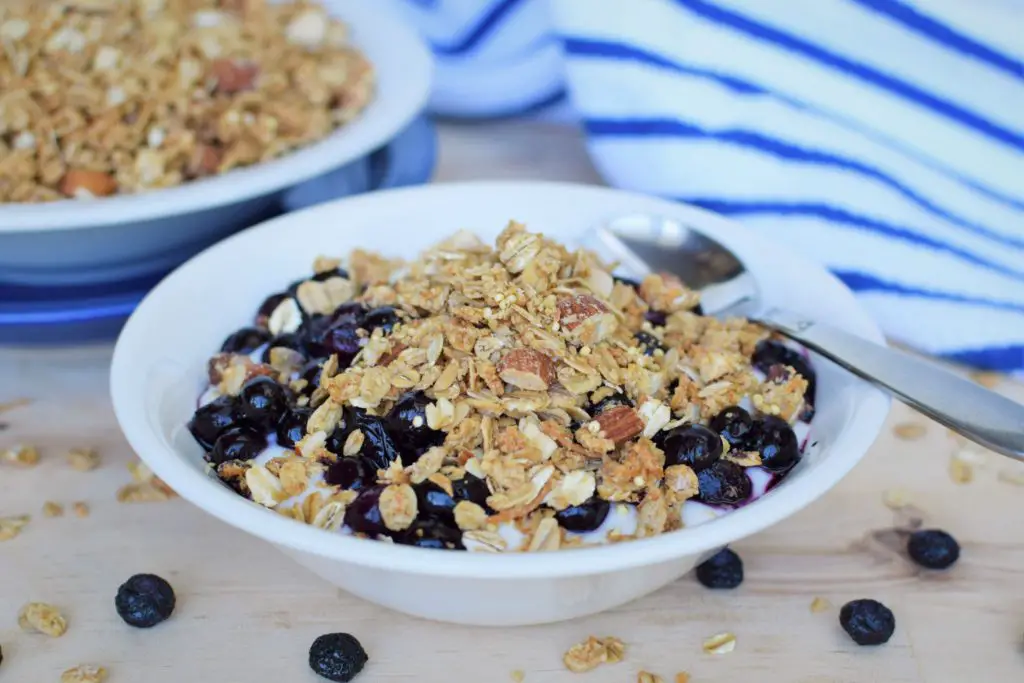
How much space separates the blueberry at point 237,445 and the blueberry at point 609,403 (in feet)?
0.70

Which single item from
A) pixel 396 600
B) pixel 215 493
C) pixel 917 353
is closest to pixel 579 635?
pixel 396 600

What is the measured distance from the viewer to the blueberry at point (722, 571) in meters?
0.72

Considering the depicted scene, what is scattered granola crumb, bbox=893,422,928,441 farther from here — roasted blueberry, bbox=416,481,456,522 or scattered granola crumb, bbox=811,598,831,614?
roasted blueberry, bbox=416,481,456,522

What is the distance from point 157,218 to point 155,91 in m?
0.21

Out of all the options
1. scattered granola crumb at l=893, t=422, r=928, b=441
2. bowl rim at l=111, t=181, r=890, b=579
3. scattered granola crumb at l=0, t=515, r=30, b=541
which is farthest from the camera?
scattered granola crumb at l=893, t=422, r=928, b=441

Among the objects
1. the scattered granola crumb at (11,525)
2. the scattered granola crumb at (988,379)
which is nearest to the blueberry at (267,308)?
the scattered granola crumb at (11,525)

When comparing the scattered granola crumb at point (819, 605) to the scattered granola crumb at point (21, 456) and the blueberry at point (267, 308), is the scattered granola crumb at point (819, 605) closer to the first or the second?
the blueberry at point (267, 308)

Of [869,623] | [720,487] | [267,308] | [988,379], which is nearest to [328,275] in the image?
[267,308]

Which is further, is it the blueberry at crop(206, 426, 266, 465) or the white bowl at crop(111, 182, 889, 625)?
the blueberry at crop(206, 426, 266, 465)

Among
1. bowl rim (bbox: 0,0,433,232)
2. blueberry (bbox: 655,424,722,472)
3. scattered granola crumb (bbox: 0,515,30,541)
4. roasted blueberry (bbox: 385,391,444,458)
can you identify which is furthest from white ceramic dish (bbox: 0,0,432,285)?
blueberry (bbox: 655,424,722,472)

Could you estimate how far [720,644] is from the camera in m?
0.68

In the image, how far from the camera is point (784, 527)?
2.56 feet

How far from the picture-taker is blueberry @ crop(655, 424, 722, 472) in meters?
0.64

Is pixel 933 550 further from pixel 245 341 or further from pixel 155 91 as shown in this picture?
pixel 155 91
